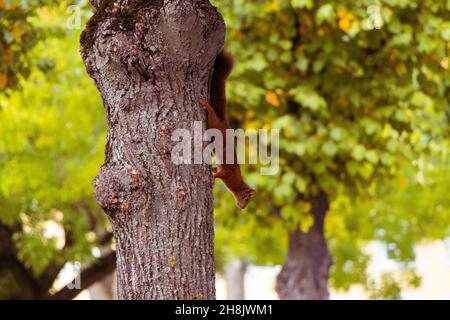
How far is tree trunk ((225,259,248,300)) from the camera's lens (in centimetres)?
2014

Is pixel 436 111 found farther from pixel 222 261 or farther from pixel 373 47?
pixel 222 261

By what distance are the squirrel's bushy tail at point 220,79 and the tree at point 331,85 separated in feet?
10.8

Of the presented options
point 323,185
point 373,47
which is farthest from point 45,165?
point 373,47

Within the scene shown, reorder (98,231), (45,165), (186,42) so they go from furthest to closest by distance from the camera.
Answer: (98,231)
(45,165)
(186,42)

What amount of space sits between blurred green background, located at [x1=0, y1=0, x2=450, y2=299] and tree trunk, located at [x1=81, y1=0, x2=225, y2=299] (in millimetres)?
3363

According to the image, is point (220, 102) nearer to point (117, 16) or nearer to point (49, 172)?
point (117, 16)

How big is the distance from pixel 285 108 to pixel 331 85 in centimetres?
60

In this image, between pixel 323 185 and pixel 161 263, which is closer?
pixel 161 263

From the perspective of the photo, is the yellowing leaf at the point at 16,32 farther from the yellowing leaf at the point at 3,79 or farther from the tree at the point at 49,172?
the tree at the point at 49,172

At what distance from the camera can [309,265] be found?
35.7ft

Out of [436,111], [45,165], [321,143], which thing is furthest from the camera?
[45,165]

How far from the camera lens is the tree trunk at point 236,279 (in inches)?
793
